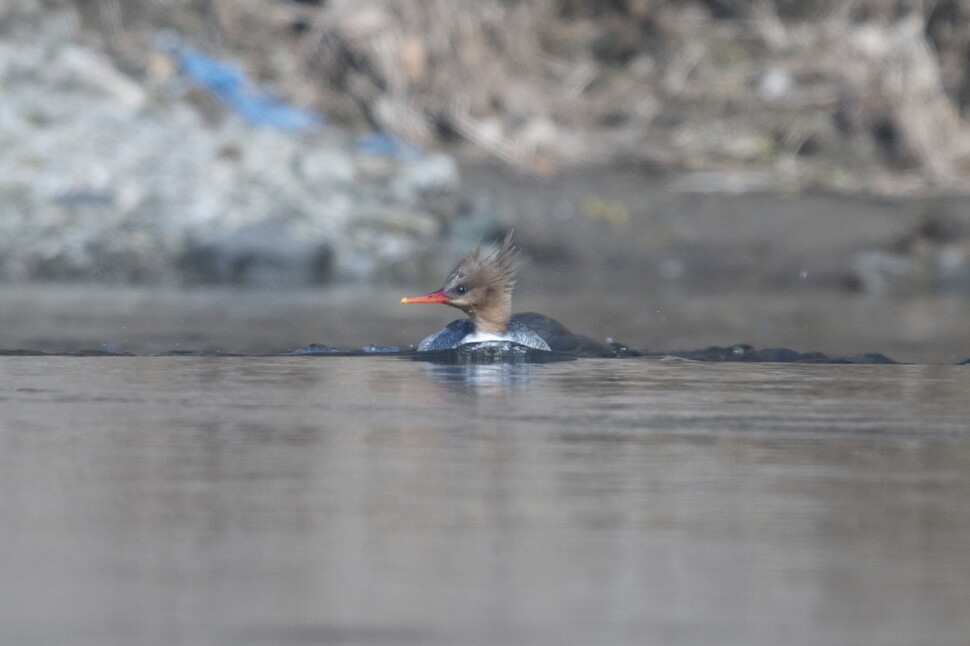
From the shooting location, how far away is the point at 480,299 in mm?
7773

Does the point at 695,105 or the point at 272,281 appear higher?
the point at 695,105

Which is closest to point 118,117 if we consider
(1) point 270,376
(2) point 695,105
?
(2) point 695,105

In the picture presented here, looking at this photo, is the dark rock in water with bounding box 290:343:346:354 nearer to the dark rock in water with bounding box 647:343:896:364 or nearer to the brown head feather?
the brown head feather

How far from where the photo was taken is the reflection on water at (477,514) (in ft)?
9.50

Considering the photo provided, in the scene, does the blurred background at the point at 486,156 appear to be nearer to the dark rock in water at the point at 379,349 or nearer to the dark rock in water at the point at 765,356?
the dark rock in water at the point at 765,356

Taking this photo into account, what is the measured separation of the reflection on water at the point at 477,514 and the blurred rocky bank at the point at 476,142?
24.5 ft

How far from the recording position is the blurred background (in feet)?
43.5

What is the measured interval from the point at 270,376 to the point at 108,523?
121 inches

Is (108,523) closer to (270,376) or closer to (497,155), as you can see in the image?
(270,376)

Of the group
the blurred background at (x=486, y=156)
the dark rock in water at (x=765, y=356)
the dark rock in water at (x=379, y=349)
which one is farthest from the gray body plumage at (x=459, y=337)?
the blurred background at (x=486, y=156)

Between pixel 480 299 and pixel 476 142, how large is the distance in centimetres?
780

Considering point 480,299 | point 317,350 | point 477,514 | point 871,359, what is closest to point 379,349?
point 317,350

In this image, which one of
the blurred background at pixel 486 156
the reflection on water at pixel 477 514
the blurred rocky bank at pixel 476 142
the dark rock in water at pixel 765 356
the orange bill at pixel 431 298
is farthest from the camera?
the blurred rocky bank at pixel 476 142

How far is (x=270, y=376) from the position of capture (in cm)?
668
